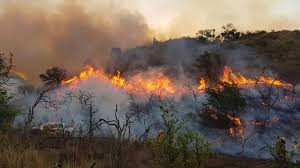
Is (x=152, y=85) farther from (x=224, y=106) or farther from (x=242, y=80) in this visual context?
(x=224, y=106)

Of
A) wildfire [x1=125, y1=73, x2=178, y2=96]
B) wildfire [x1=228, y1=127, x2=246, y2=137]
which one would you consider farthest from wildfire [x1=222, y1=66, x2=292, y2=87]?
wildfire [x1=228, y1=127, x2=246, y2=137]

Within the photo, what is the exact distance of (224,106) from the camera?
49.7 meters

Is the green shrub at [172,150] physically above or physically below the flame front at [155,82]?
below

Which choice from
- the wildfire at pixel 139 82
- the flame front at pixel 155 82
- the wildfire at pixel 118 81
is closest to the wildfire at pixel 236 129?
the flame front at pixel 155 82

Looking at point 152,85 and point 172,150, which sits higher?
point 152,85

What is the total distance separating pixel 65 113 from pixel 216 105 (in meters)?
21.8

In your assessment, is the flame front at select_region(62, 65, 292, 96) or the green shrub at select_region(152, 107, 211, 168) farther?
the flame front at select_region(62, 65, 292, 96)

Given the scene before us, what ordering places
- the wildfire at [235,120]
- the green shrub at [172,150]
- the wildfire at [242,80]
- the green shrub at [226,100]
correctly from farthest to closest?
the wildfire at [242,80], the green shrub at [226,100], the wildfire at [235,120], the green shrub at [172,150]

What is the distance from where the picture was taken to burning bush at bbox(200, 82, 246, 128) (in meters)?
49.6

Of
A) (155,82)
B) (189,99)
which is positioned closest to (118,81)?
(155,82)

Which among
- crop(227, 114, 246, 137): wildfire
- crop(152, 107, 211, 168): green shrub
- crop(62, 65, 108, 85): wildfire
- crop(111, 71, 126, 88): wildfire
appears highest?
crop(62, 65, 108, 85): wildfire

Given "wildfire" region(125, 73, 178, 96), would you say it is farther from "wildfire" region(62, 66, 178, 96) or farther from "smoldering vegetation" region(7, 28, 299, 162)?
"smoldering vegetation" region(7, 28, 299, 162)

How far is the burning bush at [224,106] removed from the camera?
49625mm

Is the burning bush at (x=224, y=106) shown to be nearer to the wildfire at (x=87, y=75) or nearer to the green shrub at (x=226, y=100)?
the green shrub at (x=226, y=100)
